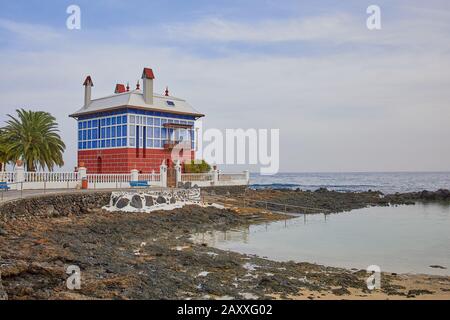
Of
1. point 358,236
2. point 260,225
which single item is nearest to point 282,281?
point 358,236

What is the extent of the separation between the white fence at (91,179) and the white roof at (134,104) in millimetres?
6447

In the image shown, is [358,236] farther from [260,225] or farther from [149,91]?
[149,91]

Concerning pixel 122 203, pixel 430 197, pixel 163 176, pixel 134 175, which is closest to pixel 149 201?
pixel 122 203

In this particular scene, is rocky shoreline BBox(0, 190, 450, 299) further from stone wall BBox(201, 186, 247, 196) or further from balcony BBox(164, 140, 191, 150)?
balcony BBox(164, 140, 191, 150)

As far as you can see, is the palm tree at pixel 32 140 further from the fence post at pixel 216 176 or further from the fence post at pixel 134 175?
the fence post at pixel 216 176

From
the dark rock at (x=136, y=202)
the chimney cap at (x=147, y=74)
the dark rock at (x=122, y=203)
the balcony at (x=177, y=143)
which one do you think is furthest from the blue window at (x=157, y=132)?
the dark rock at (x=122, y=203)

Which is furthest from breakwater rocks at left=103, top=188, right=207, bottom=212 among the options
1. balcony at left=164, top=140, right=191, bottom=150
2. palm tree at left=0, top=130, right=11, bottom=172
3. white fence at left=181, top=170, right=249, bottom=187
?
palm tree at left=0, top=130, right=11, bottom=172

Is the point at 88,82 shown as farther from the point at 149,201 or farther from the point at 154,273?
the point at 154,273

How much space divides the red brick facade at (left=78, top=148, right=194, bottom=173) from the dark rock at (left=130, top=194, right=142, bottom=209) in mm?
11692

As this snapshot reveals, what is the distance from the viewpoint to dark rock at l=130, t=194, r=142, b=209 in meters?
24.0

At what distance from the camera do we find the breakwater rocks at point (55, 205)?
60.4 ft
